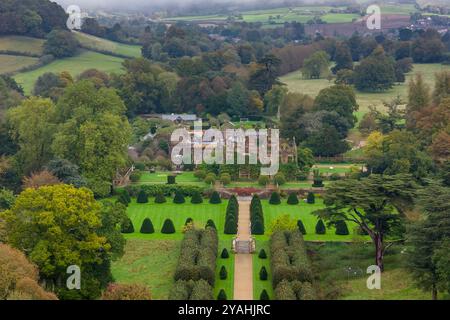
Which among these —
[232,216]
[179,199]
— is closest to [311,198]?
[232,216]

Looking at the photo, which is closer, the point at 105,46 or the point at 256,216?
the point at 256,216

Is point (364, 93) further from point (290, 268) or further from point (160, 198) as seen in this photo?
point (290, 268)

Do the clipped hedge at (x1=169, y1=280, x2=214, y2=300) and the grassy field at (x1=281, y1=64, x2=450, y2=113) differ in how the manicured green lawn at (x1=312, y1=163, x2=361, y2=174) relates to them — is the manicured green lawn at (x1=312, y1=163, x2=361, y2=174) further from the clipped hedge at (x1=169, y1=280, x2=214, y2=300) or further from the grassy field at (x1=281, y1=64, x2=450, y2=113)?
the clipped hedge at (x1=169, y1=280, x2=214, y2=300)

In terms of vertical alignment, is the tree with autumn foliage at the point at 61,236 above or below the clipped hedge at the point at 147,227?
above

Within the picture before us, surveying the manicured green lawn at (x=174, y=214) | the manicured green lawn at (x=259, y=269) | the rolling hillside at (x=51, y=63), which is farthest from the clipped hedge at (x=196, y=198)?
the rolling hillside at (x=51, y=63)

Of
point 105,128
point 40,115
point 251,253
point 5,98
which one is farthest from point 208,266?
point 5,98

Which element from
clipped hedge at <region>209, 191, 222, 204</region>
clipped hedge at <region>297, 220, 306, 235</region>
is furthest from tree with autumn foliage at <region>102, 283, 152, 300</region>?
clipped hedge at <region>209, 191, 222, 204</region>

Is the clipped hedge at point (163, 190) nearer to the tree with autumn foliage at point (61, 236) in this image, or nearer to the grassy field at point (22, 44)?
the tree with autumn foliage at point (61, 236)
